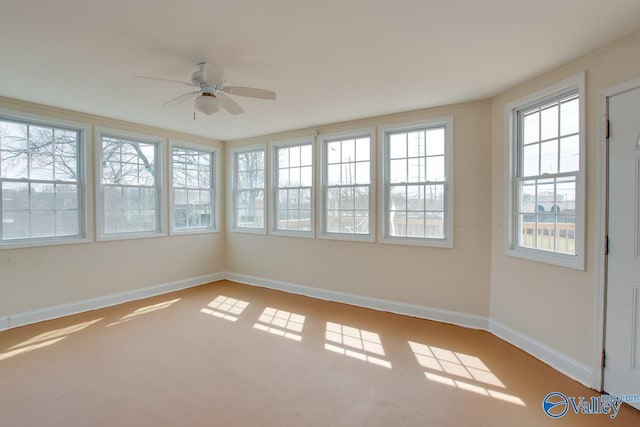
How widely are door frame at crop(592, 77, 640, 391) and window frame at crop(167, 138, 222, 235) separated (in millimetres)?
5204

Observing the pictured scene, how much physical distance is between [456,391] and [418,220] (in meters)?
2.06

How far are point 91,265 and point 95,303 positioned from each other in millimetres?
514

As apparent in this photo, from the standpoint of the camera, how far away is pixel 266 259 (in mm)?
5285

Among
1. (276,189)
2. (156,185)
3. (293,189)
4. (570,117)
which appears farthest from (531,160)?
(156,185)

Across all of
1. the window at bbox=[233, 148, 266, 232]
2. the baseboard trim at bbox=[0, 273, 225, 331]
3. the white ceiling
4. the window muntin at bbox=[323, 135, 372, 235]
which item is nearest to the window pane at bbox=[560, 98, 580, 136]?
the white ceiling

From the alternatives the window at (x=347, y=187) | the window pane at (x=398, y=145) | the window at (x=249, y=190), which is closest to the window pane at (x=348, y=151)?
the window at (x=347, y=187)

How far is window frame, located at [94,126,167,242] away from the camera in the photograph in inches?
165

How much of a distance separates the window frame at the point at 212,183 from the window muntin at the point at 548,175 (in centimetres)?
467

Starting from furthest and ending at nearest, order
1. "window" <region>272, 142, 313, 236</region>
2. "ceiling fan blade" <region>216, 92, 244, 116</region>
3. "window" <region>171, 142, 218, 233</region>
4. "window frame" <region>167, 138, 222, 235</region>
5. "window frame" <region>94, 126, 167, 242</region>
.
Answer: "window" <region>171, 142, 218, 233</region>
"window frame" <region>167, 138, 222, 235</region>
"window" <region>272, 142, 313, 236</region>
"window frame" <region>94, 126, 167, 242</region>
"ceiling fan blade" <region>216, 92, 244, 116</region>

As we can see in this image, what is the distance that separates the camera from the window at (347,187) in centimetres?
433

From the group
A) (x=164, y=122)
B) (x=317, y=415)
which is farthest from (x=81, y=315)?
(x=317, y=415)

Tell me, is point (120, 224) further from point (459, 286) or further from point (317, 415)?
point (459, 286)

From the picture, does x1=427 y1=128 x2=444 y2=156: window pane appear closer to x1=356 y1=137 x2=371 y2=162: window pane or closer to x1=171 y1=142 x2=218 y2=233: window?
x1=356 y1=137 x2=371 y2=162: window pane

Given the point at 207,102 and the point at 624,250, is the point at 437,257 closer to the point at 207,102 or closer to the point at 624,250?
the point at 624,250
